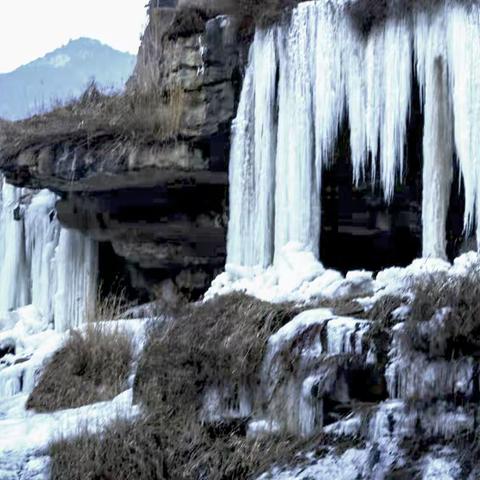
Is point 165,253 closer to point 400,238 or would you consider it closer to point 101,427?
point 400,238

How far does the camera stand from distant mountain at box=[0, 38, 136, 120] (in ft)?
202

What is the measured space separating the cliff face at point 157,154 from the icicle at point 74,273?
391 millimetres

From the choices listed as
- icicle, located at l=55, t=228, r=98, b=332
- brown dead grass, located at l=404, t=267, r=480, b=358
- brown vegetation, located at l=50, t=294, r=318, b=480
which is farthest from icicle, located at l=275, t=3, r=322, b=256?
icicle, located at l=55, t=228, r=98, b=332

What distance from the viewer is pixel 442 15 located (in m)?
13.2

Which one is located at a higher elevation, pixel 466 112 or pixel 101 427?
pixel 466 112

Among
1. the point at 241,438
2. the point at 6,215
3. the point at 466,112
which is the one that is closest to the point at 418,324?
the point at 241,438

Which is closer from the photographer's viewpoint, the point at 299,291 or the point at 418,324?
the point at 418,324

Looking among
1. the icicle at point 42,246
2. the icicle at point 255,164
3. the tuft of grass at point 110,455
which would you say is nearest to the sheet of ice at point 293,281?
the icicle at point 255,164

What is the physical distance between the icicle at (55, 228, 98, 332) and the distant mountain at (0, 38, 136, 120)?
3994 cm

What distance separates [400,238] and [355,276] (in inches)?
130

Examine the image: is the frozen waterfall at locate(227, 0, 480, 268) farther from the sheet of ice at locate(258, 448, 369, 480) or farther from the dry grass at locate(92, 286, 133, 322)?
the sheet of ice at locate(258, 448, 369, 480)

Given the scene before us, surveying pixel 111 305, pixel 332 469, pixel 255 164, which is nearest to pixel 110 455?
pixel 332 469

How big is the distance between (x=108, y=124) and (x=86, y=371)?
4.72 m

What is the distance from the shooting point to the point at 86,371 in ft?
42.4
